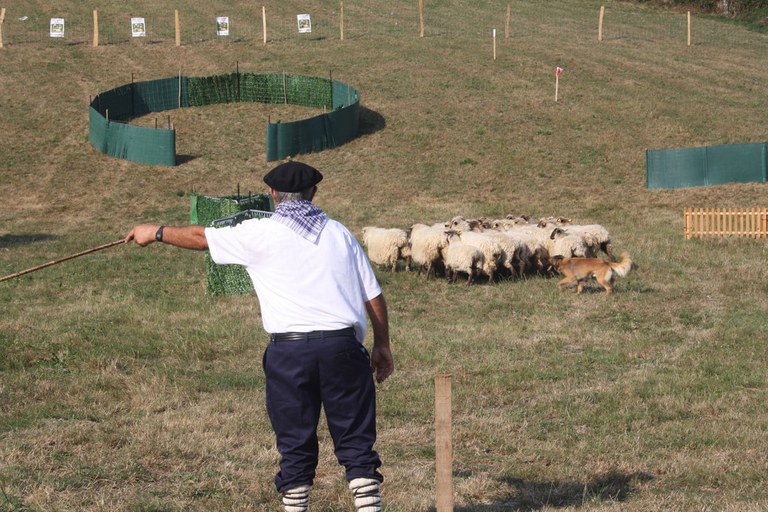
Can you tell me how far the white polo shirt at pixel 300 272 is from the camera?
540cm

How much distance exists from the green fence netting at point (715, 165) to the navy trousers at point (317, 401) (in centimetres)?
2559

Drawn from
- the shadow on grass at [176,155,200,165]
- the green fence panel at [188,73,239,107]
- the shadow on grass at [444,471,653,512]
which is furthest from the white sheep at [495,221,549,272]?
the green fence panel at [188,73,239,107]

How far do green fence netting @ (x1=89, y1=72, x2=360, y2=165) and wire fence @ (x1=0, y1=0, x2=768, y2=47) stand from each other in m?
9.42

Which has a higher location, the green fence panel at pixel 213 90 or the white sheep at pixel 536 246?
the green fence panel at pixel 213 90

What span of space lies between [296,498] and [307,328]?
0.94 metres

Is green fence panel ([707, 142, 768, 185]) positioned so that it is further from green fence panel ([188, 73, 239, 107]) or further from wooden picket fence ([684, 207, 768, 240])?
green fence panel ([188, 73, 239, 107])

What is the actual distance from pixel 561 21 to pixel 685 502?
51.4 m

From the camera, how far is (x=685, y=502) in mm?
6734

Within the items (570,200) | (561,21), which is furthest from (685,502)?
(561,21)

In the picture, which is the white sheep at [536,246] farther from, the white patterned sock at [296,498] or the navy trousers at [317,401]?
the white patterned sock at [296,498]

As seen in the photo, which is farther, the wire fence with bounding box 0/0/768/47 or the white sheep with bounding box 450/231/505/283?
the wire fence with bounding box 0/0/768/47

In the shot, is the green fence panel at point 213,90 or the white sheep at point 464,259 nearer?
the white sheep at point 464,259

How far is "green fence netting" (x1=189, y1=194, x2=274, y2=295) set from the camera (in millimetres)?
15930

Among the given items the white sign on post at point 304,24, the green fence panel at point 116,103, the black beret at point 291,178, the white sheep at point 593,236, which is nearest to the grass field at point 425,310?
the white sheep at point 593,236
